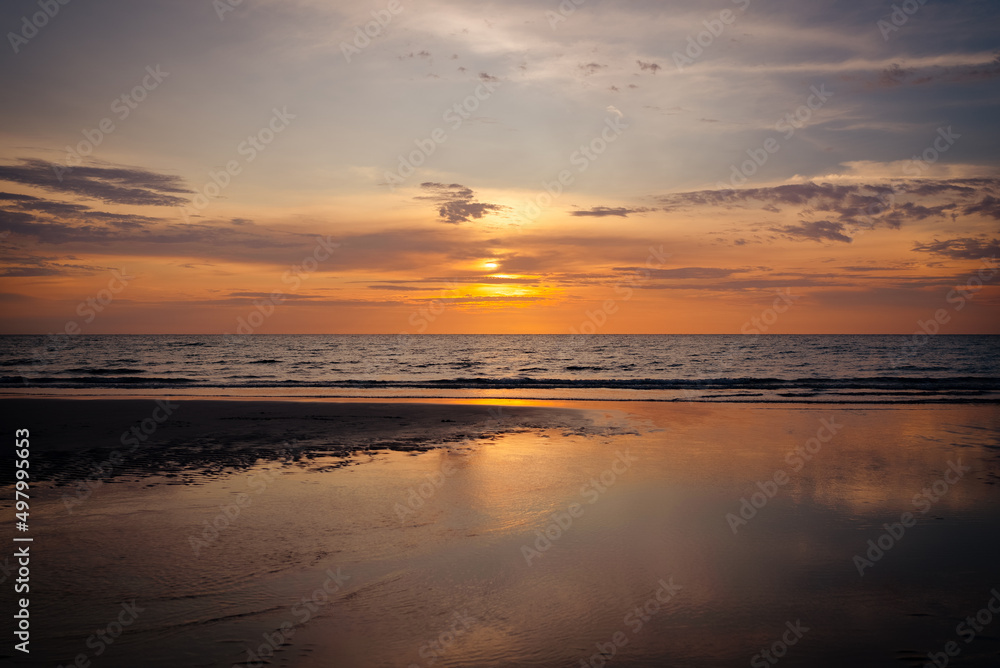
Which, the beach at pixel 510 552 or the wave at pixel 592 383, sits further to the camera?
the wave at pixel 592 383

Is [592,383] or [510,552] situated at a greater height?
[592,383]

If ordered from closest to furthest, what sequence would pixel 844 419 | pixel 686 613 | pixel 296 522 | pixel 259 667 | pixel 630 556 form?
pixel 259 667, pixel 686 613, pixel 630 556, pixel 296 522, pixel 844 419

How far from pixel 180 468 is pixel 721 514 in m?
11.1

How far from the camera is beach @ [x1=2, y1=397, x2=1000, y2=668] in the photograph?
18.0ft

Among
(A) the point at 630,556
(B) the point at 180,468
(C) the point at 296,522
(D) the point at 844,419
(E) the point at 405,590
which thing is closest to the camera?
(E) the point at 405,590

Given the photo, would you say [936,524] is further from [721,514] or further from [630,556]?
[630,556]

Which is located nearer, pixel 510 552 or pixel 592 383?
pixel 510 552

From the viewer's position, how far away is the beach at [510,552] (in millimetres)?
5480

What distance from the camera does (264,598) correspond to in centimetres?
629

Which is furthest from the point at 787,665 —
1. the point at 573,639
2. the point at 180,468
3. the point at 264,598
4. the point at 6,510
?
the point at 180,468

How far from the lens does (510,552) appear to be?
772 centimetres

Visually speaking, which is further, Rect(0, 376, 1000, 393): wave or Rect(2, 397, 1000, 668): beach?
Rect(0, 376, 1000, 393): wave

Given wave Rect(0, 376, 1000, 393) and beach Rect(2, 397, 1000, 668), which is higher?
wave Rect(0, 376, 1000, 393)

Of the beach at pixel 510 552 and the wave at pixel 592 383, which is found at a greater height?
the wave at pixel 592 383
